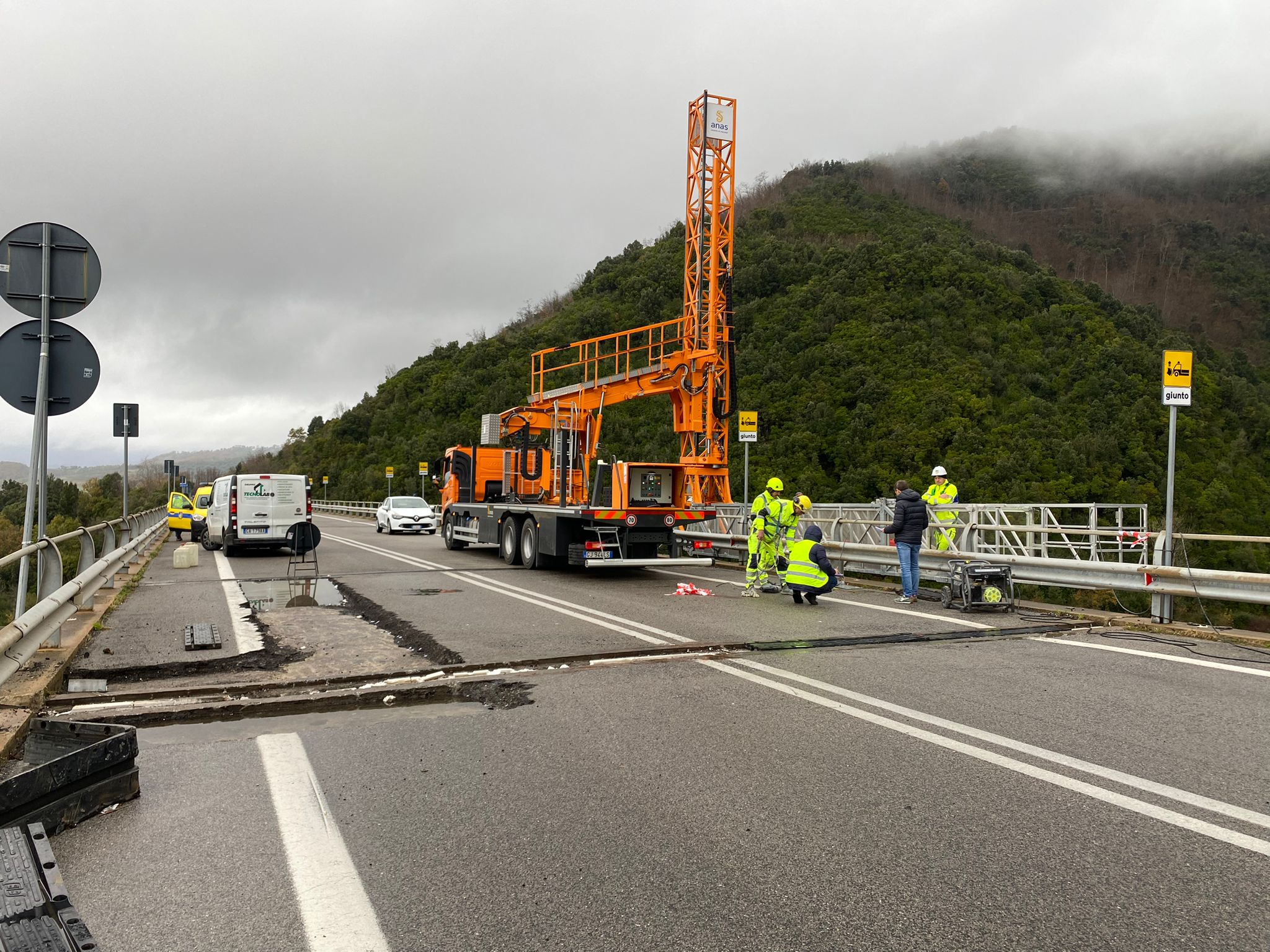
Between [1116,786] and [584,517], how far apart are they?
11.3 meters

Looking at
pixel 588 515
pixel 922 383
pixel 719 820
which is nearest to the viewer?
pixel 719 820

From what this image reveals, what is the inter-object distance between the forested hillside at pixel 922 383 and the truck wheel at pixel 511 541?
2861 cm

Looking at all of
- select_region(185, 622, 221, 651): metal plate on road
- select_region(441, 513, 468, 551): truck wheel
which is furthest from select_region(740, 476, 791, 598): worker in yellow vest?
select_region(441, 513, 468, 551): truck wheel

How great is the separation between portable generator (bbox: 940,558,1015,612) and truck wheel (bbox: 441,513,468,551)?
13.3 m

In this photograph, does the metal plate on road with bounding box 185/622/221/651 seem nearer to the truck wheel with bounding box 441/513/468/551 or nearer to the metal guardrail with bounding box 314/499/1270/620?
the metal guardrail with bounding box 314/499/1270/620

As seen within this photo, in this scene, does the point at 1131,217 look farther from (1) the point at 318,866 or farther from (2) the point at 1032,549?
(1) the point at 318,866

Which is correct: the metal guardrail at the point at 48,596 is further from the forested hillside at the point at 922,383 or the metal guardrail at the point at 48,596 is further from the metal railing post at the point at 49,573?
the forested hillside at the point at 922,383

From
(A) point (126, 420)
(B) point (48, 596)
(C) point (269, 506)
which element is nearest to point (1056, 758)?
(B) point (48, 596)

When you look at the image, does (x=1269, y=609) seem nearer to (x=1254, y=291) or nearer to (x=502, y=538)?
(x=502, y=538)

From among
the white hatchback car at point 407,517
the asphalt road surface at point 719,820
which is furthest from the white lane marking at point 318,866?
the white hatchback car at point 407,517

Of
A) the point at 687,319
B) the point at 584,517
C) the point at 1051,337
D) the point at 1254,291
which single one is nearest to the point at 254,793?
the point at 584,517

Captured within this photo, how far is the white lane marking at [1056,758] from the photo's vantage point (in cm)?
415

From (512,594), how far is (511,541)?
18.5 feet

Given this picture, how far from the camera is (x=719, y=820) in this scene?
13.2 ft
